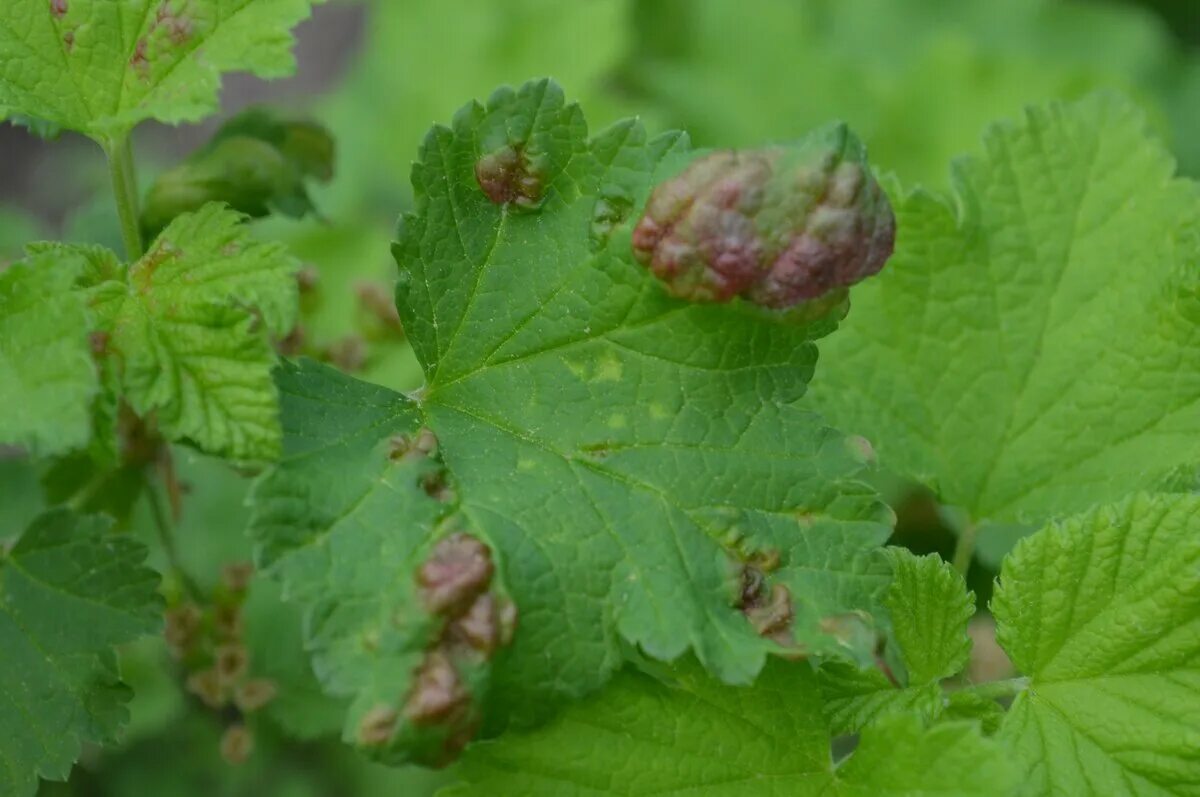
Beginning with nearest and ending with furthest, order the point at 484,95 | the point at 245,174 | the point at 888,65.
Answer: the point at 245,174
the point at 484,95
the point at 888,65

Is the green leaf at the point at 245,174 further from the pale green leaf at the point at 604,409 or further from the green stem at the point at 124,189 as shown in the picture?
the pale green leaf at the point at 604,409

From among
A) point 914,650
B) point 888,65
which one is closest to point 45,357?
point 914,650

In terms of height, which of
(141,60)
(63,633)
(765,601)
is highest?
(141,60)

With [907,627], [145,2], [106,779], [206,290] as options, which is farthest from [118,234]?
[907,627]

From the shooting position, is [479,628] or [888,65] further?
[888,65]

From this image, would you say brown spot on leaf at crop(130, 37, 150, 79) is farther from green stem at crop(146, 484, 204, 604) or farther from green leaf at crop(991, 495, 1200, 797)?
green leaf at crop(991, 495, 1200, 797)

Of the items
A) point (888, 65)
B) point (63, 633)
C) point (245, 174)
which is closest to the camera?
point (63, 633)

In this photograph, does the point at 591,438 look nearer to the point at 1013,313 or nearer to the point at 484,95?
the point at 1013,313

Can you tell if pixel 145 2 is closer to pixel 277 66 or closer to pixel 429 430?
pixel 277 66

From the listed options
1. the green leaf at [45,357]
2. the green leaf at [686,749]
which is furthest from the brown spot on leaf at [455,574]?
the green leaf at [45,357]
